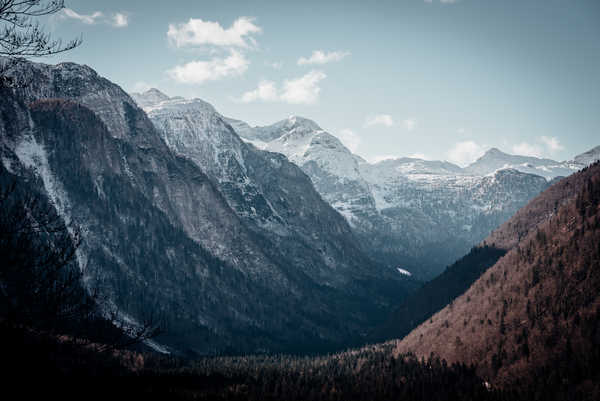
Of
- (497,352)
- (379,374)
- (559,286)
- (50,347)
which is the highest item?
(50,347)

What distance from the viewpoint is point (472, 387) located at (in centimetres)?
16062

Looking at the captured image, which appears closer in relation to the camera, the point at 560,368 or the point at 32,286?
the point at 32,286

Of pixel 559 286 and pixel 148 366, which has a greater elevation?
pixel 559 286

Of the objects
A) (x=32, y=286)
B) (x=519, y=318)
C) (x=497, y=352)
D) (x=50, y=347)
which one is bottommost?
(x=497, y=352)

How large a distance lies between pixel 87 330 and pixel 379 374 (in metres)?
197

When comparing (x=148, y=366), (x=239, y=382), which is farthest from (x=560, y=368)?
(x=148, y=366)

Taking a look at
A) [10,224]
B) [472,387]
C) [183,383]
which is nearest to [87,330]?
[10,224]

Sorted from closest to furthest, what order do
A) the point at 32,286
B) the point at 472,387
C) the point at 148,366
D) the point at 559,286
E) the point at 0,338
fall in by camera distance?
the point at 0,338 < the point at 32,286 < the point at 472,387 < the point at 559,286 < the point at 148,366

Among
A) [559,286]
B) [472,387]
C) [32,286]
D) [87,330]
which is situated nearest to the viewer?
[32,286]

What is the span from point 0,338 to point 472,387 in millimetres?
175024

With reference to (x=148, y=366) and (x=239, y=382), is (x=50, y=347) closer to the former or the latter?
(x=239, y=382)

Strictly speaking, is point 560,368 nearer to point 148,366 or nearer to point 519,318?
point 519,318

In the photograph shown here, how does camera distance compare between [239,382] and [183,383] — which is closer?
[183,383]

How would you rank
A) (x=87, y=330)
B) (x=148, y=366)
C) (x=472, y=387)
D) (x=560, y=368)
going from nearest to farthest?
(x=87, y=330)
(x=560, y=368)
(x=472, y=387)
(x=148, y=366)
